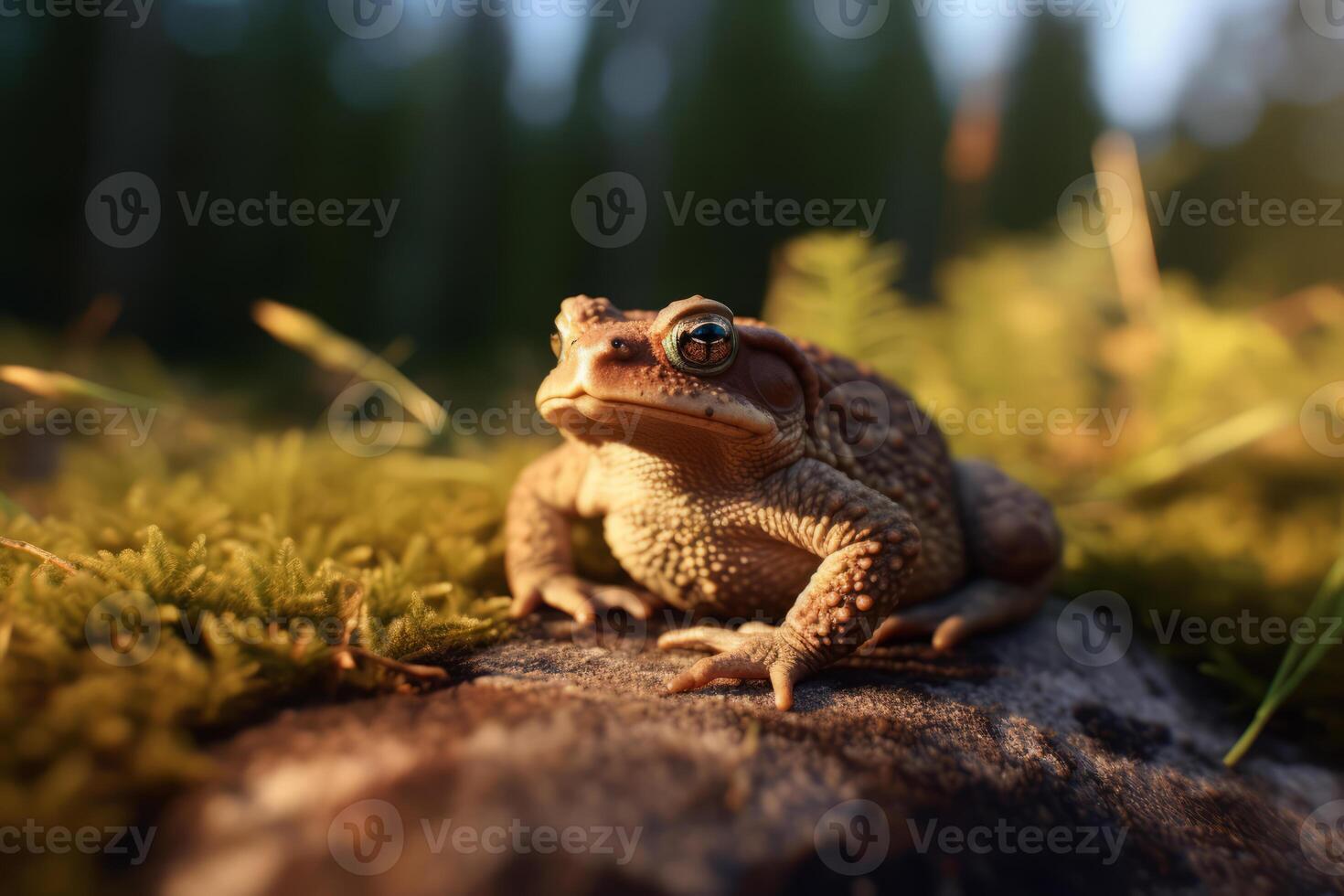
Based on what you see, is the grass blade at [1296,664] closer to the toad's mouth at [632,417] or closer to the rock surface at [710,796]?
the rock surface at [710,796]

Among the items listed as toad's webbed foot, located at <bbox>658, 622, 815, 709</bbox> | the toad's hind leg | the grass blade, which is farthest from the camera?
the toad's hind leg

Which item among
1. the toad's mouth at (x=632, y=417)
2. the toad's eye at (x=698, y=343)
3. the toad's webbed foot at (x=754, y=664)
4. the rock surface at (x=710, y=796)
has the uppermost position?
the toad's eye at (x=698, y=343)

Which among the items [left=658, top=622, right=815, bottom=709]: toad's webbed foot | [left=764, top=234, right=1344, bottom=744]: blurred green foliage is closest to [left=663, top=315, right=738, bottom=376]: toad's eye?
[left=658, top=622, right=815, bottom=709]: toad's webbed foot

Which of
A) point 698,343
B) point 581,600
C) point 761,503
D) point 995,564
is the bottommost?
point 581,600

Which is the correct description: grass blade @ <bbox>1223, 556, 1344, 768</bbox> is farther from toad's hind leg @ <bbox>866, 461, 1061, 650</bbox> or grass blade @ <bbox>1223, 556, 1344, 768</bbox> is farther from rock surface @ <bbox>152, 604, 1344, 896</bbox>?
toad's hind leg @ <bbox>866, 461, 1061, 650</bbox>

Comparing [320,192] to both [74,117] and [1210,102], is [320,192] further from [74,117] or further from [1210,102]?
[1210,102]

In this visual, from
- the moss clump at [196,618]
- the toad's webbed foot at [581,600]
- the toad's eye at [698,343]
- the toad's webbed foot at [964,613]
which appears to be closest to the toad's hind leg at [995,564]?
the toad's webbed foot at [964,613]

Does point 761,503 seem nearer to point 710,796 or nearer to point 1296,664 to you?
point 710,796

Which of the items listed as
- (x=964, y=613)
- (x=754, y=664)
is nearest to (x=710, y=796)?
(x=754, y=664)
